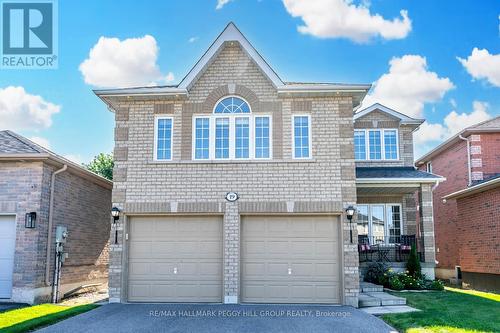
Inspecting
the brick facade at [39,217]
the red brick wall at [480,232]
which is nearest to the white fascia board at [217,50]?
the brick facade at [39,217]

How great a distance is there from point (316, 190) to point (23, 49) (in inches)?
374

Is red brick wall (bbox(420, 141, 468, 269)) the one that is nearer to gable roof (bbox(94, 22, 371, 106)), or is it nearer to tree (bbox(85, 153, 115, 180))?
gable roof (bbox(94, 22, 371, 106))

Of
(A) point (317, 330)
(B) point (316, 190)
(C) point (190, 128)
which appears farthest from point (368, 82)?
(A) point (317, 330)

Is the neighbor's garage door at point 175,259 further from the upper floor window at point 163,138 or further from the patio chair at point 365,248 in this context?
the patio chair at point 365,248

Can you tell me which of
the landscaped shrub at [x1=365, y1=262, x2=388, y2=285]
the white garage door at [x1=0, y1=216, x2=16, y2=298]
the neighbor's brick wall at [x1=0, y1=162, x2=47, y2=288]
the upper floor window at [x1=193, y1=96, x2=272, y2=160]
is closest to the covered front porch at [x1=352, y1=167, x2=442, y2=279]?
the landscaped shrub at [x1=365, y1=262, x2=388, y2=285]

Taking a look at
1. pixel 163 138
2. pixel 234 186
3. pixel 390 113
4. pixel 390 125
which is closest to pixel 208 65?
pixel 163 138

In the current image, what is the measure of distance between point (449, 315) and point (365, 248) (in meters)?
5.80

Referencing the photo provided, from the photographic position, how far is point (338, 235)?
38.3ft

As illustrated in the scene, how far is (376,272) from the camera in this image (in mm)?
14648

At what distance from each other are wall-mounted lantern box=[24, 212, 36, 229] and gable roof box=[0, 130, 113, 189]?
4.93 ft

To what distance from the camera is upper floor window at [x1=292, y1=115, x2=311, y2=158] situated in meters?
12.0

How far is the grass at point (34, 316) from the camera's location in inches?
338

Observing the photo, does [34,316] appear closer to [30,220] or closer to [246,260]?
[30,220]

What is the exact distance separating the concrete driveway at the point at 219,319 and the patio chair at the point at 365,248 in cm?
460
